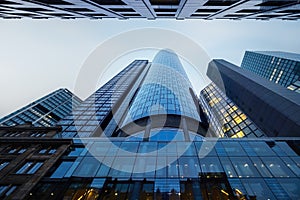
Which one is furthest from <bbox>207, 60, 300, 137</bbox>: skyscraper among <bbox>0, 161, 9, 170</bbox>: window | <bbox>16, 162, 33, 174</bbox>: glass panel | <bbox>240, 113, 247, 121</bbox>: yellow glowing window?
<bbox>0, 161, 9, 170</bbox>: window

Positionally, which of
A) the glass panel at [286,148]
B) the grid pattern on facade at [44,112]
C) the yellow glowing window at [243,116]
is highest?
the glass panel at [286,148]

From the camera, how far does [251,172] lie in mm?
17281

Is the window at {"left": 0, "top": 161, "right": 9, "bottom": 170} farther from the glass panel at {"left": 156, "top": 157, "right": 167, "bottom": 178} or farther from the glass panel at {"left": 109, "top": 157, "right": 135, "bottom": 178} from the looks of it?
the glass panel at {"left": 156, "top": 157, "right": 167, "bottom": 178}

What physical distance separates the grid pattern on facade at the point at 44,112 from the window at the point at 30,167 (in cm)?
5834

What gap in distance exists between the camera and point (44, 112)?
8706 centimetres

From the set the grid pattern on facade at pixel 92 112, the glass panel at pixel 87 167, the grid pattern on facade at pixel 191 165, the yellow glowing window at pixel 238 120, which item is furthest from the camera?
the grid pattern on facade at pixel 92 112

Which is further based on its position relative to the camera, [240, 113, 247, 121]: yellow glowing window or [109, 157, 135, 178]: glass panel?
[240, 113, 247, 121]: yellow glowing window

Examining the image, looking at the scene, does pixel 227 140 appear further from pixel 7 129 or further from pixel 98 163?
pixel 7 129

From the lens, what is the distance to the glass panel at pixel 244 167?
670 inches

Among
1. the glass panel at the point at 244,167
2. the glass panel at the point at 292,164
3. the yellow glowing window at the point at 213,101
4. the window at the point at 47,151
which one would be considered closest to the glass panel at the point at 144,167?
the glass panel at the point at 244,167

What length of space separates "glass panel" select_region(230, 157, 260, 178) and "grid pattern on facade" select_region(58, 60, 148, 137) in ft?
119

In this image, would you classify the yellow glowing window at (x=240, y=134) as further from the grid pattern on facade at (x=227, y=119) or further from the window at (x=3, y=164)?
the window at (x=3, y=164)

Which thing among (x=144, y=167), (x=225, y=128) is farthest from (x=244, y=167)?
(x=225, y=128)

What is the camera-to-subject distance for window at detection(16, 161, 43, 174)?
64.9 feet
